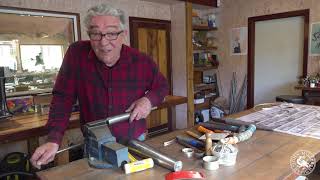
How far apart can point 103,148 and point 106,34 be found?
514 mm

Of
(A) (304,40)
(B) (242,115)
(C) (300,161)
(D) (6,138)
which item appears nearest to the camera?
(C) (300,161)

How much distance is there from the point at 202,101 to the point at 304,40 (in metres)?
1.83

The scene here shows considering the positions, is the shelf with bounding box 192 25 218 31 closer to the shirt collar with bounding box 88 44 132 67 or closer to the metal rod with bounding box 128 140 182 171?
the shirt collar with bounding box 88 44 132 67

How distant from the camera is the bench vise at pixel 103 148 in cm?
103

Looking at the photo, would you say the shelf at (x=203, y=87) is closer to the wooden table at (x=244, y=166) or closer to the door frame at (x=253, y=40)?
the door frame at (x=253, y=40)

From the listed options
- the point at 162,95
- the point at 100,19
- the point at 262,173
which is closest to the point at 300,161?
the point at 262,173

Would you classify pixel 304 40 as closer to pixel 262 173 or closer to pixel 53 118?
pixel 262 173

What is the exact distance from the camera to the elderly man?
4.28 ft

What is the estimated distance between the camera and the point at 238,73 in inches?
191

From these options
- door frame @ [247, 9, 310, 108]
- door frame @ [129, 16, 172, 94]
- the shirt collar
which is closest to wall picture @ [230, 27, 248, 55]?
door frame @ [247, 9, 310, 108]

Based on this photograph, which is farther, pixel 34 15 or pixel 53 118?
pixel 34 15

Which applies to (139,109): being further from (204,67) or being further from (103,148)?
(204,67)

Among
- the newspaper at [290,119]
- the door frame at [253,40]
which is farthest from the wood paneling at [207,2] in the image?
the newspaper at [290,119]

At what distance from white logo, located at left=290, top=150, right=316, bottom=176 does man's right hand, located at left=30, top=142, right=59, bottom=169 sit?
3.15 feet
